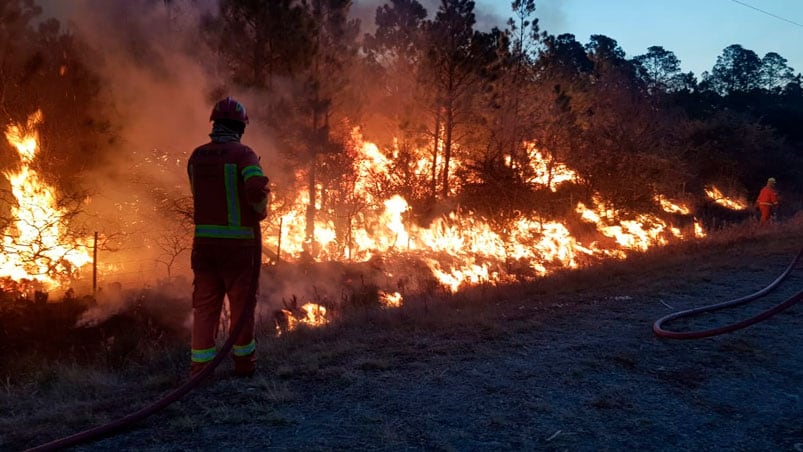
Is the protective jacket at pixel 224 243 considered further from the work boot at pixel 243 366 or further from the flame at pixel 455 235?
the flame at pixel 455 235

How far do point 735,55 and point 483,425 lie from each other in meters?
77.7

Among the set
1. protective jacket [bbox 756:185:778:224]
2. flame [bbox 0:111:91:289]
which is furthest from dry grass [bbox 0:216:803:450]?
protective jacket [bbox 756:185:778:224]

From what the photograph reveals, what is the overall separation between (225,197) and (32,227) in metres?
8.61

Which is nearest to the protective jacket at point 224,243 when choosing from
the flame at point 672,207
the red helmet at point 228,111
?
the red helmet at point 228,111

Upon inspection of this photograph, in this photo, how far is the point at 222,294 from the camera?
4.04 metres

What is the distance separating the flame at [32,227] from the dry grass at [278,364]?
3.93 metres

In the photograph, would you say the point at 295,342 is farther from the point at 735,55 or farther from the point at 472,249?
the point at 735,55

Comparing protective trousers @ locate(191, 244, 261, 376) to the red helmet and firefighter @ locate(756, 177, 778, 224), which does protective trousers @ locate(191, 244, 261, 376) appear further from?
firefighter @ locate(756, 177, 778, 224)

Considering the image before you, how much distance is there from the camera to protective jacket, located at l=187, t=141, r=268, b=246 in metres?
3.88

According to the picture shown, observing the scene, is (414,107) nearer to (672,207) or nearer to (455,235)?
(455,235)

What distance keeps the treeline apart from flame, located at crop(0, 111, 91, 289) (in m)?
0.35

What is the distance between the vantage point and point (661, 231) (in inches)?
643

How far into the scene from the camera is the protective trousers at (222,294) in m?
3.87

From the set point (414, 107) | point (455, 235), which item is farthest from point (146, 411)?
point (414, 107)
